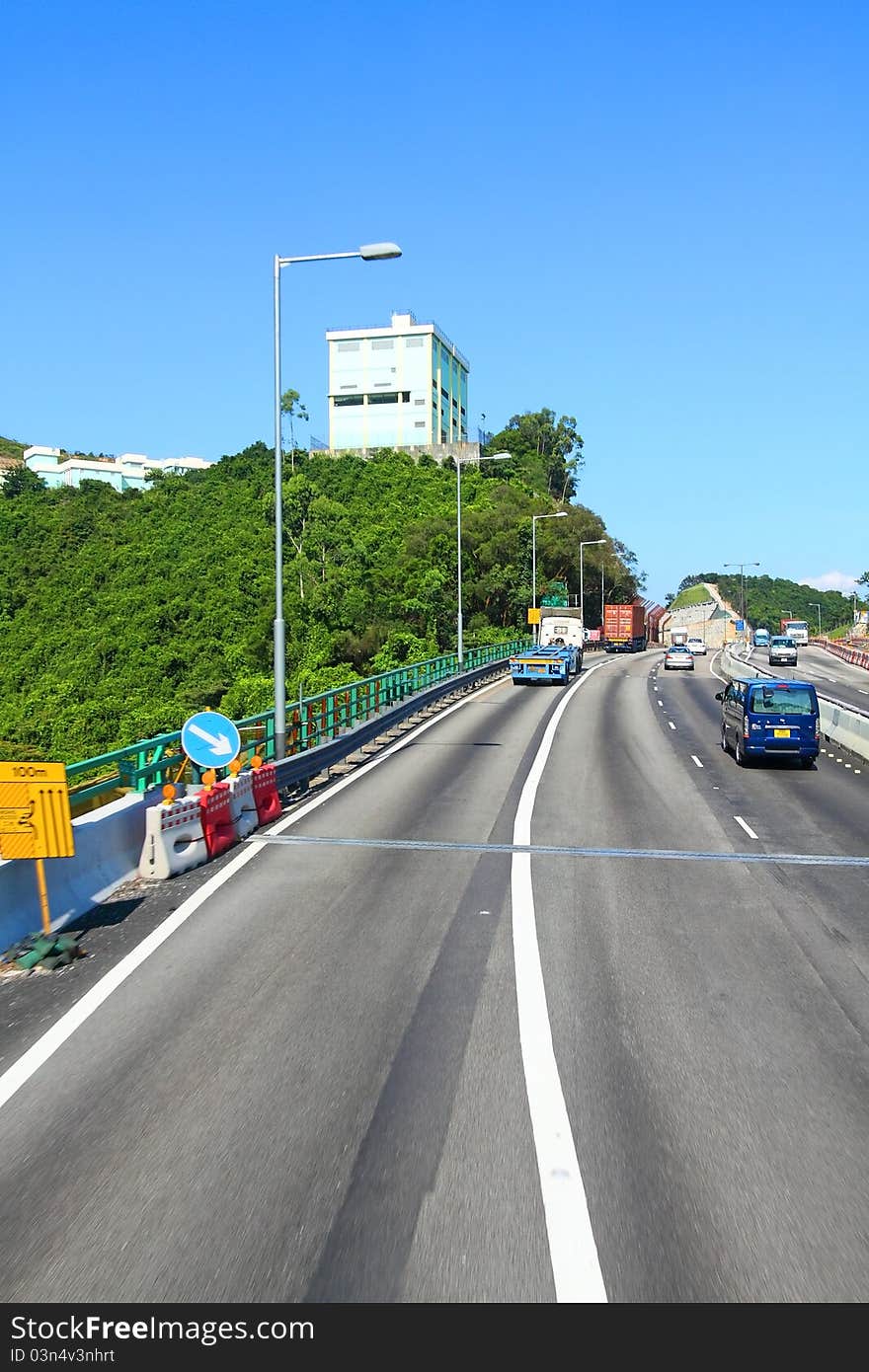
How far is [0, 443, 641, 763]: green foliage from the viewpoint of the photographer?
233ft

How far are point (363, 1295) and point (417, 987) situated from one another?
443 cm

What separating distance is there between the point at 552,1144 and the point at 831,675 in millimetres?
64112

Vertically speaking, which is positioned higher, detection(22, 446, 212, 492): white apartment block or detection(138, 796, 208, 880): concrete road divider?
detection(22, 446, 212, 492): white apartment block

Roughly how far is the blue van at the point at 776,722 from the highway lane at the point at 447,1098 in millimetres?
10445

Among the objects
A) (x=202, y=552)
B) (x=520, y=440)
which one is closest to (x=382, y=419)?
(x=520, y=440)

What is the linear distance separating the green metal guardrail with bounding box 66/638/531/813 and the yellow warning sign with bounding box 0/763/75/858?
30 centimetres

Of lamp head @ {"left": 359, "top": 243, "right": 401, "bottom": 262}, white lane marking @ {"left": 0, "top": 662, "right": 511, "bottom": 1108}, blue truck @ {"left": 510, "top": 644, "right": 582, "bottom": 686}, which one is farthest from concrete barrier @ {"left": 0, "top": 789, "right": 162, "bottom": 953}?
blue truck @ {"left": 510, "top": 644, "right": 582, "bottom": 686}

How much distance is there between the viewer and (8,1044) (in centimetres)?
790

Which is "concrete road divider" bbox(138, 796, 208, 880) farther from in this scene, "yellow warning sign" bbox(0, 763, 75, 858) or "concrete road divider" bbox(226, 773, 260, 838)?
"yellow warning sign" bbox(0, 763, 75, 858)

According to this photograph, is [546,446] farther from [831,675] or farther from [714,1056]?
[714,1056]

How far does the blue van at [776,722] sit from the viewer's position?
79.5 ft

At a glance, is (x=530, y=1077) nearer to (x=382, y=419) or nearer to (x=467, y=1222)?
(x=467, y=1222)

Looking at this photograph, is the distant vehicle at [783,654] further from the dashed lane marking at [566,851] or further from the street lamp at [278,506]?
the dashed lane marking at [566,851]

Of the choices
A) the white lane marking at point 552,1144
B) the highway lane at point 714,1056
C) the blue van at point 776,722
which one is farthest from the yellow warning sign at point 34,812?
the blue van at point 776,722
